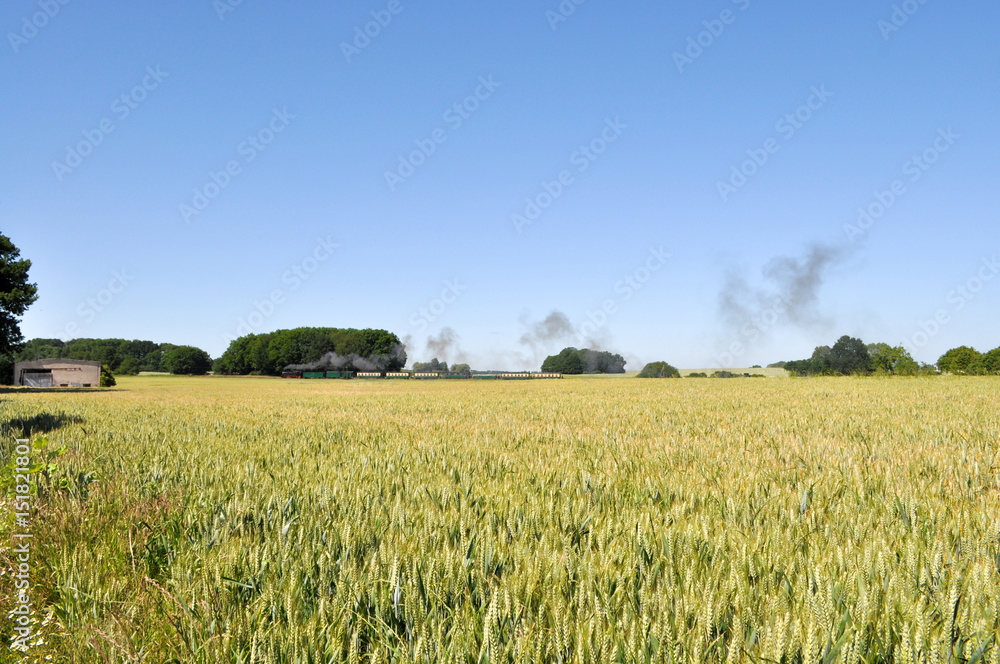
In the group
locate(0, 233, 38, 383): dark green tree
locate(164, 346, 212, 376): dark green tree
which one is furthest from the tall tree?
locate(164, 346, 212, 376): dark green tree

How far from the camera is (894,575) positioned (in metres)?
2.33

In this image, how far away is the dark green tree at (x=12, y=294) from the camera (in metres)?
39.8

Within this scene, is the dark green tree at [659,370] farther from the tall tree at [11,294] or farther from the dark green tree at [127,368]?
the dark green tree at [127,368]

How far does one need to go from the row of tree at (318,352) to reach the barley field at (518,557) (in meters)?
123

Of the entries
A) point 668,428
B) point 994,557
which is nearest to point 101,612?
point 994,557

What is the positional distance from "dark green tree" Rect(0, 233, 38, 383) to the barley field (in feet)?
147

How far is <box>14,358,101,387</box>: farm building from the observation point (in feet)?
193

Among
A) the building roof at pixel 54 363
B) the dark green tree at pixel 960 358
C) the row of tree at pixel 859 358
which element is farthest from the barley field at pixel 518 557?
the dark green tree at pixel 960 358

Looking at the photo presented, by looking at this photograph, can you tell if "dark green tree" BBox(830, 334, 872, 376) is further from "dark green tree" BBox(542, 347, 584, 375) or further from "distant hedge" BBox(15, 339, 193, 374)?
"distant hedge" BBox(15, 339, 193, 374)

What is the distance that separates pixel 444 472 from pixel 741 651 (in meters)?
3.52

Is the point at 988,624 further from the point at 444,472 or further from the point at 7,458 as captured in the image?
the point at 7,458

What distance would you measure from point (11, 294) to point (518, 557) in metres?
50.3

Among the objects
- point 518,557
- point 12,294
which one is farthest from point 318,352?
point 518,557

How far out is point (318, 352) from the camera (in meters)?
133
